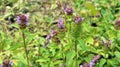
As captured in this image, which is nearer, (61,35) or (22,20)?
(22,20)

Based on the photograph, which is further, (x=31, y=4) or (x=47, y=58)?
(x=31, y=4)

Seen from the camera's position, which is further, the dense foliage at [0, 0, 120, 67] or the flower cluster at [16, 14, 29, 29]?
the dense foliage at [0, 0, 120, 67]

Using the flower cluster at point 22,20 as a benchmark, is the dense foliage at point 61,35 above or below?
below

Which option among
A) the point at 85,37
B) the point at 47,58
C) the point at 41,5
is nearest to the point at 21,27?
the point at 47,58

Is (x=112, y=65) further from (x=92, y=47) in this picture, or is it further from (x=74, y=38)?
(x=74, y=38)

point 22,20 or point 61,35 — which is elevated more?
point 22,20

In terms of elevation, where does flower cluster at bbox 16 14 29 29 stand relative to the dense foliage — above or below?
above

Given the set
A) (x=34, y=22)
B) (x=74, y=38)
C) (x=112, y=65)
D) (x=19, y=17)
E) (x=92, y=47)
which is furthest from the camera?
(x=34, y=22)

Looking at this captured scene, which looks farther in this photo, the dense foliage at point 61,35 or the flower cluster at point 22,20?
the dense foliage at point 61,35
